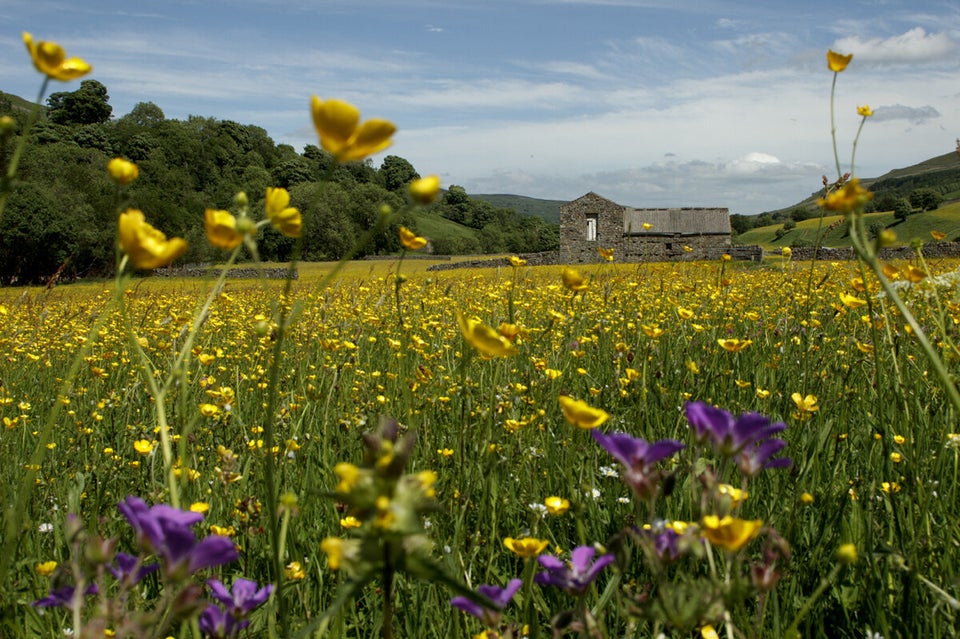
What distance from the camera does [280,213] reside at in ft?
3.34

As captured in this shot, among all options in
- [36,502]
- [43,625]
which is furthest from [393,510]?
[36,502]

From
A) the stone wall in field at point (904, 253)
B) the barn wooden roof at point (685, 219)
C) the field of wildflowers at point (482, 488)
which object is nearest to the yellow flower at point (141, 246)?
the field of wildflowers at point (482, 488)

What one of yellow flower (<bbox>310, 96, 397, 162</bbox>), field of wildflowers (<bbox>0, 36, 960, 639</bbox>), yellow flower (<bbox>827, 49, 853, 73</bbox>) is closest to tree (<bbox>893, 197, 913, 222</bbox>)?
field of wildflowers (<bbox>0, 36, 960, 639</bbox>)

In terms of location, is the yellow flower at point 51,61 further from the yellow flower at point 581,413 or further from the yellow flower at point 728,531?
the yellow flower at point 728,531

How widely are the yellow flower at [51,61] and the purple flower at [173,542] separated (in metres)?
0.67

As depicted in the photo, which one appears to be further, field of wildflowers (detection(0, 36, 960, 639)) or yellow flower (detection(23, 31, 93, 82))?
yellow flower (detection(23, 31, 93, 82))

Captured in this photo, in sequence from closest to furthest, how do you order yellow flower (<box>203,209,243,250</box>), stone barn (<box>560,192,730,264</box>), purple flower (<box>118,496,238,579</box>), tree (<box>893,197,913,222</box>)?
purple flower (<box>118,496,238,579</box>)
yellow flower (<box>203,209,243,250</box>)
stone barn (<box>560,192,730,264</box>)
tree (<box>893,197,913,222</box>)

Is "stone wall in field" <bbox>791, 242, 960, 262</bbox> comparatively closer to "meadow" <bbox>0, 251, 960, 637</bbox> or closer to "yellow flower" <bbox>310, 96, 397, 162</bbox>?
"meadow" <bbox>0, 251, 960, 637</bbox>

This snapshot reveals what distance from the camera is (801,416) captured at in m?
1.65

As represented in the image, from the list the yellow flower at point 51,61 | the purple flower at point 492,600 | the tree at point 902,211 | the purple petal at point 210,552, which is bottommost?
the purple flower at point 492,600

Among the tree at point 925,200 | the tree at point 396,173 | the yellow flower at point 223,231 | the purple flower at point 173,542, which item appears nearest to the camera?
the purple flower at point 173,542

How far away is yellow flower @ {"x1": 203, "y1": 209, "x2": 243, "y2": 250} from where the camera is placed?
0.89 m

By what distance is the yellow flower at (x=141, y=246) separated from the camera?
804 mm

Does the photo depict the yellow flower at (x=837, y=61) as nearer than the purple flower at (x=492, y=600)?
No
